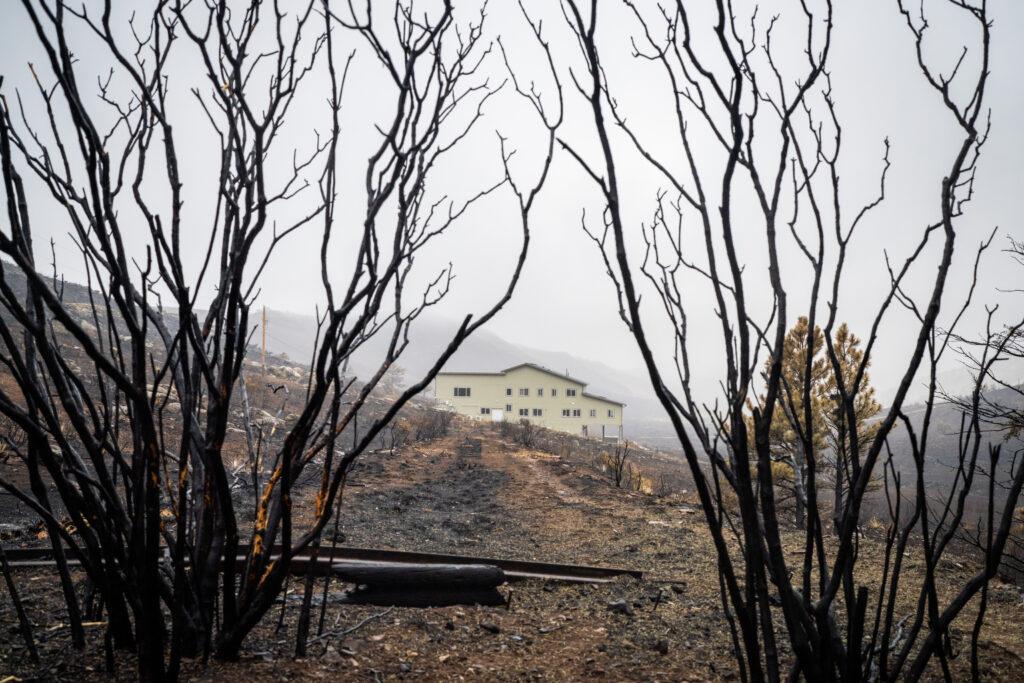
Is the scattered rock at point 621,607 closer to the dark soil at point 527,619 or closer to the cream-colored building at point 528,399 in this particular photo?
the dark soil at point 527,619

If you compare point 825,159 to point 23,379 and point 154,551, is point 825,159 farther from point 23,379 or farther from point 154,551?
point 23,379

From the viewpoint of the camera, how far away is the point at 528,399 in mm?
41281

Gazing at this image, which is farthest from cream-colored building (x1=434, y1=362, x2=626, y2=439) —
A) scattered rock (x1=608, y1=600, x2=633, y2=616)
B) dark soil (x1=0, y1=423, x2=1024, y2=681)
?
scattered rock (x1=608, y1=600, x2=633, y2=616)

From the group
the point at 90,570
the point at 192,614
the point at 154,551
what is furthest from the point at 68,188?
the point at 192,614

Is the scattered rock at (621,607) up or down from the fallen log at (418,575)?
down

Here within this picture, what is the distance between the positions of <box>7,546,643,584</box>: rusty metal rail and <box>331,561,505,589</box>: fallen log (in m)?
0.21

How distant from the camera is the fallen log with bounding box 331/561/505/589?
4.00m

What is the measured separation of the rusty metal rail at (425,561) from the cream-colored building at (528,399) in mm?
35076

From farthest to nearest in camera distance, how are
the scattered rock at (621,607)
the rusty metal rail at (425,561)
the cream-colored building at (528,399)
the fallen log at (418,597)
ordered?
the cream-colored building at (528,399), the scattered rock at (621,607), the rusty metal rail at (425,561), the fallen log at (418,597)

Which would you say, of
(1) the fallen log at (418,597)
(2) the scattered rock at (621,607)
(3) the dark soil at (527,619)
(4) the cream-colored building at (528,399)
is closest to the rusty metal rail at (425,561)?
(3) the dark soil at (527,619)

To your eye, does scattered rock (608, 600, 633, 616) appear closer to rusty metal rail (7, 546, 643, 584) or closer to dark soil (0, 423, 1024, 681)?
dark soil (0, 423, 1024, 681)

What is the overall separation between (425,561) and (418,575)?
1042mm

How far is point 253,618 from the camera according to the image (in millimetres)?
2137

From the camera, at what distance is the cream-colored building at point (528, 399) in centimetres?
4088
